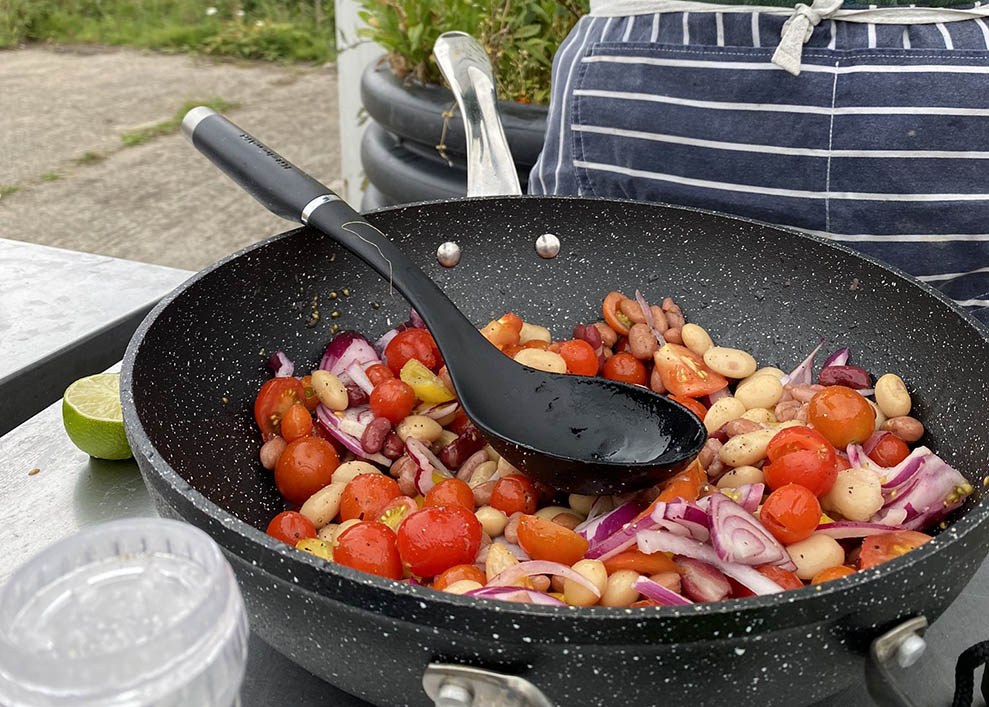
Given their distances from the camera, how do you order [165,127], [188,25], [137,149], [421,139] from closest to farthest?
1. [421,139]
2. [137,149]
3. [165,127]
4. [188,25]

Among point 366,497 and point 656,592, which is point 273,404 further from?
point 656,592

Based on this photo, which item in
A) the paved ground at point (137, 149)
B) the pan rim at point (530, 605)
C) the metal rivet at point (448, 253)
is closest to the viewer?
the pan rim at point (530, 605)

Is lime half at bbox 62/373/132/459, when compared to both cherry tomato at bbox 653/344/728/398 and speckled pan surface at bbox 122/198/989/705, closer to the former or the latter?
speckled pan surface at bbox 122/198/989/705

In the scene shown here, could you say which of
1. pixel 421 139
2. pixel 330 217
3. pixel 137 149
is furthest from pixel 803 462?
pixel 137 149

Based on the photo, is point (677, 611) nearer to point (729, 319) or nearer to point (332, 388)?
point (332, 388)

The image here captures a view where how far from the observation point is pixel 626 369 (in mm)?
1028

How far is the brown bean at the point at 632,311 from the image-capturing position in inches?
41.5

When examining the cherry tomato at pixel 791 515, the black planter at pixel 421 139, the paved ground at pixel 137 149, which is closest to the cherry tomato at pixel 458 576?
the cherry tomato at pixel 791 515

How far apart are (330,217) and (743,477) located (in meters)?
0.47

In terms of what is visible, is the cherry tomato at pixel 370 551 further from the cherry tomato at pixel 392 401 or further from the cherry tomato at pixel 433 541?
the cherry tomato at pixel 392 401

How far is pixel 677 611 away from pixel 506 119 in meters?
1.46

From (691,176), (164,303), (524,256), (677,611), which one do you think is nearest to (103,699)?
(677,611)

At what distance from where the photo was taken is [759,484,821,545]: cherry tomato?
2.35 ft

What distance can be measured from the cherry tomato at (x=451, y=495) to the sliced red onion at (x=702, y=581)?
198mm
